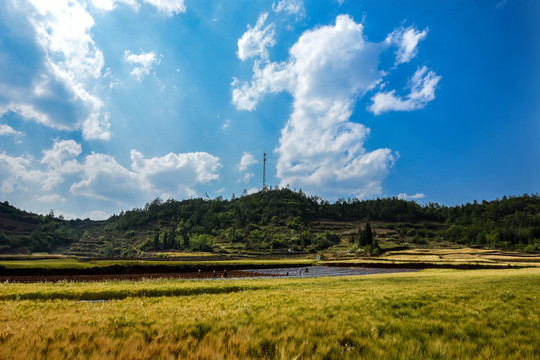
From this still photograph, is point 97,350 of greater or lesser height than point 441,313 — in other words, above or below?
above

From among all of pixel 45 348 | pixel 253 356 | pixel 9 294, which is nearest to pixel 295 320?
pixel 253 356

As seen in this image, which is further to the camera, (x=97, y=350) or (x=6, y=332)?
(x=6, y=332)

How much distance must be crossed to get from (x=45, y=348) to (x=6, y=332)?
7.45 feet

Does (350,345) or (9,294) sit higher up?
(350,345)

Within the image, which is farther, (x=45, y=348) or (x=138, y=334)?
(x=138, y=334)

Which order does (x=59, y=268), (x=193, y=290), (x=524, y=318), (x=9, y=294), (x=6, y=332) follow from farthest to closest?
(x=59, y=268) → (x=193, y=290) → (x=9, y=294) → (x=524, y=318) → (x=6, y=332)

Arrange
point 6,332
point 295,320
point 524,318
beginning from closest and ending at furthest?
1. point 6,332
2. point 295,320
3. point 524,318

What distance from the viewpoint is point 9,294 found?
18.1 meters

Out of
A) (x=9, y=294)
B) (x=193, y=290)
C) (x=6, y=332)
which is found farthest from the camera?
(x=193, y=290)

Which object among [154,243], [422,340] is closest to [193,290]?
[422,340]

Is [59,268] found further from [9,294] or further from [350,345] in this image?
[350,345]

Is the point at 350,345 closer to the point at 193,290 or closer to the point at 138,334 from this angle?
the point at 138,334

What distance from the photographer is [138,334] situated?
21.6 ft

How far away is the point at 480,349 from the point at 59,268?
57.7 m
